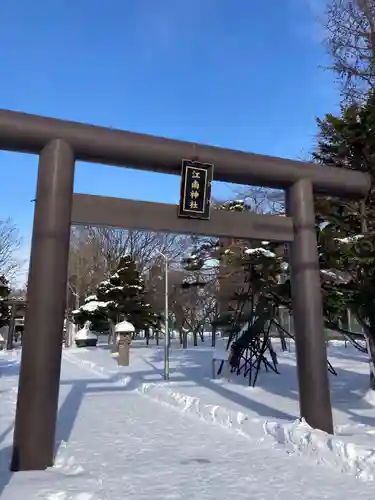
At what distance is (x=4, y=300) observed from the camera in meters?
32.2

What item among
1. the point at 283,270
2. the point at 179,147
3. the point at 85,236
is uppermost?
the point at 85,236

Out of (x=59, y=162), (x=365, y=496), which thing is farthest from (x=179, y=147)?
(x=365, y=496)

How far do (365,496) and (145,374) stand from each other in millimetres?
12309

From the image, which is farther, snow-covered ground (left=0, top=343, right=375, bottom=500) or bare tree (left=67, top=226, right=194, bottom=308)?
bare tree (left=67, top=226, right=194, bottom=308)

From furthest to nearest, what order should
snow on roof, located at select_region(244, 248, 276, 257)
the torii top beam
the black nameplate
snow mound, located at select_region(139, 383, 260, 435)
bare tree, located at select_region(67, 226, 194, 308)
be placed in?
bare tree, located at select_region(67, 226, 194, 308) < snow on roof, located at select_region(244, 248, 276, 257) < snow mound, located at select_region(139, 383, 260, 435) < the black nameplate < the torii top beam

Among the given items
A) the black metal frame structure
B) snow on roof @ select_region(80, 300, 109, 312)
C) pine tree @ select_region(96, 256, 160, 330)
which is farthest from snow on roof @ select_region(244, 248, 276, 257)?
snow on roof @ select_region(80, 300, 109, 312)

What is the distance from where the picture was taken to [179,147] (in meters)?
7.01

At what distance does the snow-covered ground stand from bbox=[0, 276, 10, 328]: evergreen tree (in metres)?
21.0

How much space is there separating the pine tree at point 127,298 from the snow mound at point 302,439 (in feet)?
65.3

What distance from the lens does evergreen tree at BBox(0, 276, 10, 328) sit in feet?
103

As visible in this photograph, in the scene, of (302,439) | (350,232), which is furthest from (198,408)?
(350,232)

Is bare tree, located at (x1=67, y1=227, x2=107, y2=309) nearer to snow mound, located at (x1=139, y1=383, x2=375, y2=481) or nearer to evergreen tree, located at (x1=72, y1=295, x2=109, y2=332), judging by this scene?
evergreen tree, located at (x1=72, y1=295, x2=109, y2=332)

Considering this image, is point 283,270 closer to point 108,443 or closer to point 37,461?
point 108,443

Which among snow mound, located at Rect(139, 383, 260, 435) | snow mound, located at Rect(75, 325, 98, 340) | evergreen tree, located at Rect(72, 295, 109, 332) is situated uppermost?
evergreen tree, located at Rect(72, 295, 109, 332)
